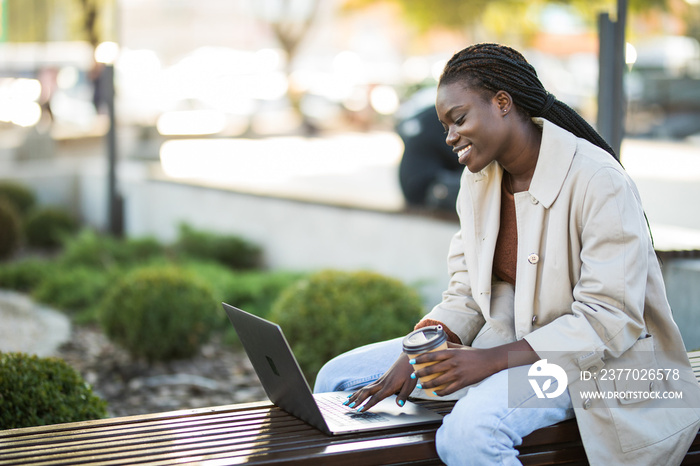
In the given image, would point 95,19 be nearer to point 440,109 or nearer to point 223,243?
point 223,243

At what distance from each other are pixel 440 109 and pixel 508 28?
24.7 meters

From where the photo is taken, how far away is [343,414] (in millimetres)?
2762

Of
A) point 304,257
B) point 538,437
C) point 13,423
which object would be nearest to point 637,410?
point 538,437

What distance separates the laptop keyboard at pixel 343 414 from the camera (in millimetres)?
2689

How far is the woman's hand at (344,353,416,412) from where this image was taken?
2774mm

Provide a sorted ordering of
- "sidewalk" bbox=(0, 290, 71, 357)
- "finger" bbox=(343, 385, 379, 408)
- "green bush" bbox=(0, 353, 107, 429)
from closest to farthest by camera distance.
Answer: "finger" bbox=(343, 385, 379, 408), "green bush" bbox=(0, 353, 107, 429), "sidewalk" bbox=(0, 290, 71, 357)

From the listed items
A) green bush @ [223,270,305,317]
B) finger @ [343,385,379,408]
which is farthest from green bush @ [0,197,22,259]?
finger @ [343,385,379,408]

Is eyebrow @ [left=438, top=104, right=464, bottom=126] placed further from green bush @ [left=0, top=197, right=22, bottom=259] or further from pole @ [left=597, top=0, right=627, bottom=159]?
green bush @ [left=0, top=197, right=22, bottom=259]

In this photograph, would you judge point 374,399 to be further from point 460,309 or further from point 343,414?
point 460,309

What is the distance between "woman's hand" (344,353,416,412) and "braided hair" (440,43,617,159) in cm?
85

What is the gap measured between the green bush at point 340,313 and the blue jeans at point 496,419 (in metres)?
2.64

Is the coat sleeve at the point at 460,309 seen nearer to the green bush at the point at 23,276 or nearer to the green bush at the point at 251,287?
the green bush at the point at 251,287

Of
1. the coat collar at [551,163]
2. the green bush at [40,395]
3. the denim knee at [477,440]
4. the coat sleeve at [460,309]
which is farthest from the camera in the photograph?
the green bush at [40,395]

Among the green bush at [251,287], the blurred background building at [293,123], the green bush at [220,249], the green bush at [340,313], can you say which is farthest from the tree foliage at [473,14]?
the green bush at [340,313]
